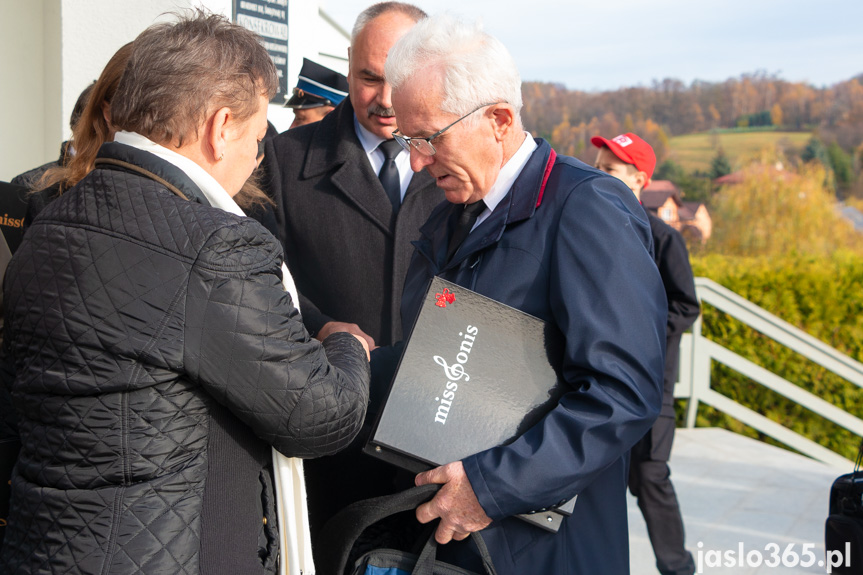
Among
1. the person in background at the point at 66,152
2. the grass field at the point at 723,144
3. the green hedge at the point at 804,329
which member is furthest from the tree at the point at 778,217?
the person in background at the point at 66,152

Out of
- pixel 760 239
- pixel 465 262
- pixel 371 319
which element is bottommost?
pixel 760 239

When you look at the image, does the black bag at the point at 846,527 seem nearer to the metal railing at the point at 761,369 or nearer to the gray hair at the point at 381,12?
the gray hair at the point at 381,12

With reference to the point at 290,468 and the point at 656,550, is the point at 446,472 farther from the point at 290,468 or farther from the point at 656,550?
the point at 656,550

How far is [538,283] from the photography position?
1690 mm

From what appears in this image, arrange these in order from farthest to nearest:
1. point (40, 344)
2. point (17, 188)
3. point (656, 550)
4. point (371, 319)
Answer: point (656, 550) < point (17, 188) < point (371, 319) < point (40, 344)

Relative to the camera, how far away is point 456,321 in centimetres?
162

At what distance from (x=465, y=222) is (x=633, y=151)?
276 cm

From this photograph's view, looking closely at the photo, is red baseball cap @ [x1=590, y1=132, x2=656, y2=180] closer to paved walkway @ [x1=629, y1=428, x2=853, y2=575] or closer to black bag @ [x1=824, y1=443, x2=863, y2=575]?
paved walkway @ [x1=629, y1=428, x2=853, y2=575]

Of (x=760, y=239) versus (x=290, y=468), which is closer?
(x=290, y=468)

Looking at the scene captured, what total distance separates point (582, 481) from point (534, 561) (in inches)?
8.5

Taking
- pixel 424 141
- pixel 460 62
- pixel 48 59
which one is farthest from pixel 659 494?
pixel 48 59

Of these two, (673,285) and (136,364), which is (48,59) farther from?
(673,285)

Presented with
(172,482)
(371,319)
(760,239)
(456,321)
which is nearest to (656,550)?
(371,319)

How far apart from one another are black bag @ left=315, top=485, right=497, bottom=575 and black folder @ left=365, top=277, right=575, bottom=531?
0.07m
